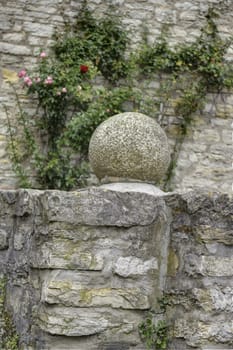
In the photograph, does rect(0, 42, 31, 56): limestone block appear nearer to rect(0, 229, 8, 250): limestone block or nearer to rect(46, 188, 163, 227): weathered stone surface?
rect(0, 229, 8, 250): limestone block

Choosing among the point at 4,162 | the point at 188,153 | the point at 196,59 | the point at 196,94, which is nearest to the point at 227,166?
the point at 188,153

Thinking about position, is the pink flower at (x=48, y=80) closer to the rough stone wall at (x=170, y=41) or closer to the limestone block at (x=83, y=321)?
the rough stone wall at (x=170, y=41)

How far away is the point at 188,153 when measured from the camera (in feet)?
21.8

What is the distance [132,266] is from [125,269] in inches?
1.4

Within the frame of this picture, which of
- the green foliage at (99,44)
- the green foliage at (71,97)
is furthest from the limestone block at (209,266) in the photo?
the green foliage at (99,44)

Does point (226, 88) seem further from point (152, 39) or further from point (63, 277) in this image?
point (63, 277)

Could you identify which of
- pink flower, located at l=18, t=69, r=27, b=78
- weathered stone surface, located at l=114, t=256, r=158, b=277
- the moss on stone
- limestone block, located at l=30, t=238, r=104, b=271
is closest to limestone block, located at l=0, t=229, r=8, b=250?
the moss on stone

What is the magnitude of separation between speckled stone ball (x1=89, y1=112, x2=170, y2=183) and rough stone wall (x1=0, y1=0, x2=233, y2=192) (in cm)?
315

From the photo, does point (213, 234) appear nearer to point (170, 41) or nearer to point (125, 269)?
point (125, 269)

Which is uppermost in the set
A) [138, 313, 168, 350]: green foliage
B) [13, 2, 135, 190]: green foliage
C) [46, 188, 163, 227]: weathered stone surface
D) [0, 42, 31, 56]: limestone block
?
[46, 188, 163, 227]: weathered stone surface

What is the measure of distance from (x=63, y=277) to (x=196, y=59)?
4.98 meters

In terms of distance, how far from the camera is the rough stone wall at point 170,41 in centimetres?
632

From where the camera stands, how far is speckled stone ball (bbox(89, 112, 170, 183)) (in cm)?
301

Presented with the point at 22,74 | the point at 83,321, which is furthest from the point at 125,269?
the point at 22,74
